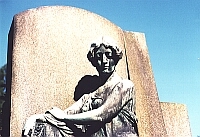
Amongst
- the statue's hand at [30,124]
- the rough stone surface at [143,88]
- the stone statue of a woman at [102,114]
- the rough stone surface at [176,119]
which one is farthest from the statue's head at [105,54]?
the rough stone surface at [176,119]

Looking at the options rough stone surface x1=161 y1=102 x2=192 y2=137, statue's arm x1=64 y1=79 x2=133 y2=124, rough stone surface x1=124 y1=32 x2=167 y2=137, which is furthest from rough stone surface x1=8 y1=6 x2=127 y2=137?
rough stone surface x1=161 y1=102 x2=192 y2=137

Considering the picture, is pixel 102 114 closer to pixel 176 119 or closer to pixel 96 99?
pixel 96 99

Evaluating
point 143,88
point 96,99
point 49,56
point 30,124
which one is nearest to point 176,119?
point 143,88

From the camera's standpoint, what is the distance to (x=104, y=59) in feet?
11.5

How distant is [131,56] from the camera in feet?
15.5

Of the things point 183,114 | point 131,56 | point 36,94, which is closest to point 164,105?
point 183,114

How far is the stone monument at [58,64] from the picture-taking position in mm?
3812

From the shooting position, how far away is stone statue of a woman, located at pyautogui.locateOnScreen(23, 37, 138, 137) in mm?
3262

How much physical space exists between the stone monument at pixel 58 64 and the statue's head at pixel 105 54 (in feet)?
1.95

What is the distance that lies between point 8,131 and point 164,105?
7.55 ft

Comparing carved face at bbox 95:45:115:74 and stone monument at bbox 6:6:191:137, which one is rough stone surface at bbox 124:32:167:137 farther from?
carved face at bbox 95:45:115:74

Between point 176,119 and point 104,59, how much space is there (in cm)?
196

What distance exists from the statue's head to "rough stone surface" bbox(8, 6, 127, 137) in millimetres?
596

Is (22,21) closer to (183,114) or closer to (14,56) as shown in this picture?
(14,56)
